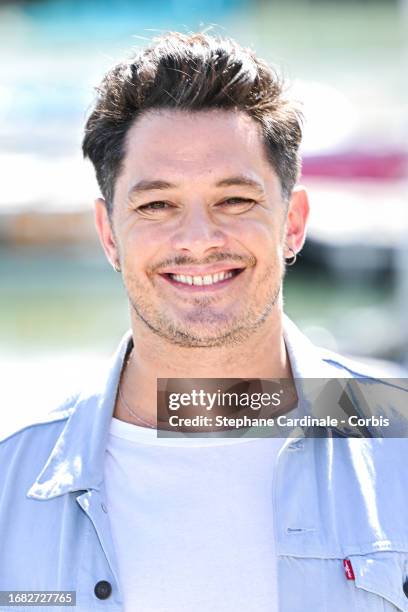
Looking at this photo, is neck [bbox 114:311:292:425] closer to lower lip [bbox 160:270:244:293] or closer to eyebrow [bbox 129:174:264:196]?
lower lip [bbox 160:270:244:293]

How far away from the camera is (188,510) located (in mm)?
2271

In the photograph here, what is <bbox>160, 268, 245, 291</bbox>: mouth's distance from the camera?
2.37 metres

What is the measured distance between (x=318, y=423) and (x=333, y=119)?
8084mm

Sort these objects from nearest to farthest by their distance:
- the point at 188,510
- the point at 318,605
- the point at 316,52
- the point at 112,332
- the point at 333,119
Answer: the point at 318,605, the point at 188,510, the point at 112,332, the point at 333,119, the point at 316,52

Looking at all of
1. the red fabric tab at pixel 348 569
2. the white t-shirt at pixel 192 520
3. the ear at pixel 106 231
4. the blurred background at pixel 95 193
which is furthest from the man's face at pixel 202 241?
the blurred background at pixel 95 193

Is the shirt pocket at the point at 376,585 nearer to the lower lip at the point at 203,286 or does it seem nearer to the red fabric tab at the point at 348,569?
the red fabric tab at the point at 348,569

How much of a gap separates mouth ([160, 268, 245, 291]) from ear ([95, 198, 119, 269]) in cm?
23

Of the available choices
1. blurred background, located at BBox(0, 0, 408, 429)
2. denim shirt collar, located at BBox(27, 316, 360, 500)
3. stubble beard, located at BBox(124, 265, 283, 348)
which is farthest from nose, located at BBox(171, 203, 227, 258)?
blurred background, located at BBox(0, 0, 408, 429)

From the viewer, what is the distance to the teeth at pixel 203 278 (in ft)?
7.77

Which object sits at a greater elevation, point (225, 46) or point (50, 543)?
point (225, 46)

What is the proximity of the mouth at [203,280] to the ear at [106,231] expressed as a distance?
0.23 metres

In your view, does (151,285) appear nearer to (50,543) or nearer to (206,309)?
(206,309)

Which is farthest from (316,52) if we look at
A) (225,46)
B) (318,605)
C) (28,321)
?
(318,605)

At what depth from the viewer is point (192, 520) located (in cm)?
225
